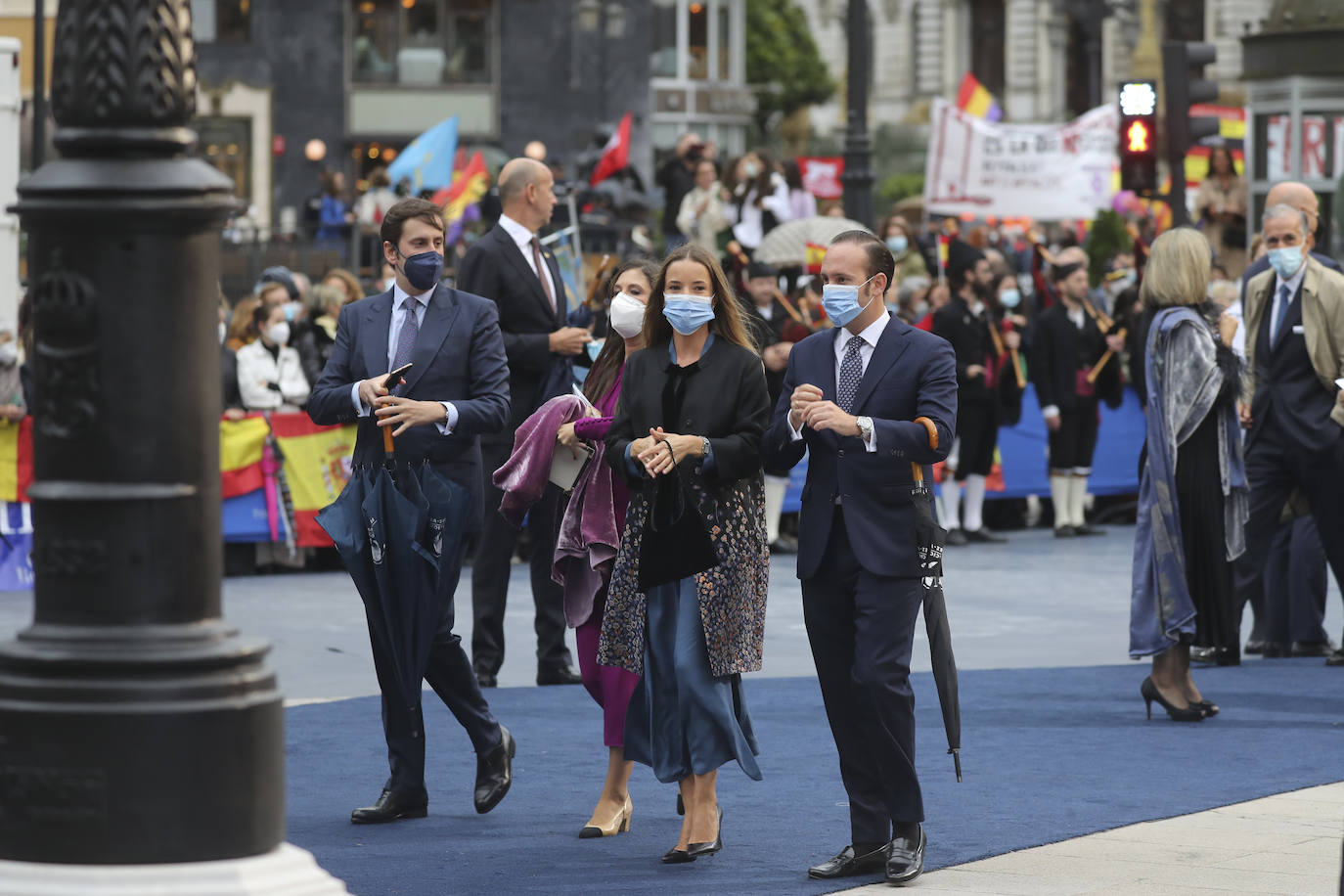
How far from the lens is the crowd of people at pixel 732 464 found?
701 centimetres

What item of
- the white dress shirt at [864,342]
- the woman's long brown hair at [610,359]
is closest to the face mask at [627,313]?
the woman's long brown hair at [610,359]

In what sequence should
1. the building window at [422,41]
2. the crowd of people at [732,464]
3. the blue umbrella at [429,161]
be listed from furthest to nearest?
the building window at [422,41]
the blue umbrella at [429,161]
the crowd of people at [732,464]

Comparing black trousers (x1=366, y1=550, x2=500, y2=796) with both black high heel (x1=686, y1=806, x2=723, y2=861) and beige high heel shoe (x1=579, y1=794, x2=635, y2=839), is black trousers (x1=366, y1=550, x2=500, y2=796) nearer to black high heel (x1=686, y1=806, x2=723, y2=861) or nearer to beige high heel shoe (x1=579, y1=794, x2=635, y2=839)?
beige high heel shoe (x1=579, y1=794, x2=635, y2=839)

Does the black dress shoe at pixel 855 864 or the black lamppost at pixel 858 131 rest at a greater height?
the black lamppost at pixel 858 131

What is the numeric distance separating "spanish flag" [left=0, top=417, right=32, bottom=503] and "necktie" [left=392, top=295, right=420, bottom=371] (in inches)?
312

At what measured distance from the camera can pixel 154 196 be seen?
4.61 meters

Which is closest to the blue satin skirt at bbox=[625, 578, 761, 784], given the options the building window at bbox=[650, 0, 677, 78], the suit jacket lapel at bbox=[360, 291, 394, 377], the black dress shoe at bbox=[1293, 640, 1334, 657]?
the suit jacket lapel at bbox=[360, 291, 394, 377]

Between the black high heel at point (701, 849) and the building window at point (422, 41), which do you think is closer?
the black high heel at point (701, 849)

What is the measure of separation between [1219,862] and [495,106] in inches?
1612

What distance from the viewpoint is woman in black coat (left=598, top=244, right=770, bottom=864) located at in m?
7.21

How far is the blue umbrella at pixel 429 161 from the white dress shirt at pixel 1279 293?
1565 cm

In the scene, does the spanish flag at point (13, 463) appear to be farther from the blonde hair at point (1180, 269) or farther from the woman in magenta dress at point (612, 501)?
the blonde hair at point (1180, 269)

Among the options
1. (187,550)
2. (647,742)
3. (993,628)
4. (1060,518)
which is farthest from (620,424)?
(1060,518)

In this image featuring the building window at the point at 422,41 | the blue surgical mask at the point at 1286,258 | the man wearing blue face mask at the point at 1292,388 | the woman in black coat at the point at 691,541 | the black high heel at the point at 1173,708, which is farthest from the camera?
the building window at the point at 422,41
